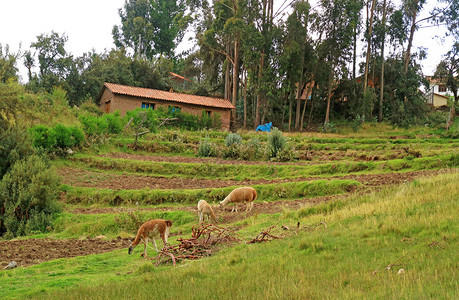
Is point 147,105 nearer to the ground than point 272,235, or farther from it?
farther from it

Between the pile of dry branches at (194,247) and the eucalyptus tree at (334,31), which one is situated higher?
the eucalyptus tree at (334,31)

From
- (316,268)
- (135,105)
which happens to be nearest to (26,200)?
(316,268)

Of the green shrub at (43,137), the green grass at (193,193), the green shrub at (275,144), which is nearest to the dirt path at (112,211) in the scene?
the green grass at (193,193)

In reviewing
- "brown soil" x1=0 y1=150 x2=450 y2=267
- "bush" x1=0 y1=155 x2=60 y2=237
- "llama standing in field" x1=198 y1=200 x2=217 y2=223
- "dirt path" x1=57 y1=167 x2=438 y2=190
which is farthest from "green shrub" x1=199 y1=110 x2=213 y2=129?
"llama standing in field" x1=198 y1=200 x2=217 y2=223

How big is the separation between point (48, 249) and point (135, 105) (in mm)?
32976

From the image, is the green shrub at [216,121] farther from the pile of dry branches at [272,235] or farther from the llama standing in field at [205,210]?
the pile of dry branches at [272,235]

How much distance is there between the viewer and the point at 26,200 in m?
19.5

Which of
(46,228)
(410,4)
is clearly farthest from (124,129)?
(410,4)

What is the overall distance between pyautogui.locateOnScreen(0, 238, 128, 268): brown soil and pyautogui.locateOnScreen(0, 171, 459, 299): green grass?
1.43 metres

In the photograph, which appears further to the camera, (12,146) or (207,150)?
(207,150)

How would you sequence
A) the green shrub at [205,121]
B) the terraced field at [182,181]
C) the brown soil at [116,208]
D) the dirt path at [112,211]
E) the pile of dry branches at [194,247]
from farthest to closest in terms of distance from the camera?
1. the green shrub at [205,121]
2. the terraced field at [182,181]
3. the brown soil at [116,208]
4. the dirt path at [112,211]
5. the pile of dry branches at [194,247]

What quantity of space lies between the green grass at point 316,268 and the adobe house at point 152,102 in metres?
35.3

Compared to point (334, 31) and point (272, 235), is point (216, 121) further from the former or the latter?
point (272, 235)

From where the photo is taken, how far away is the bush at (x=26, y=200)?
18.9 m
